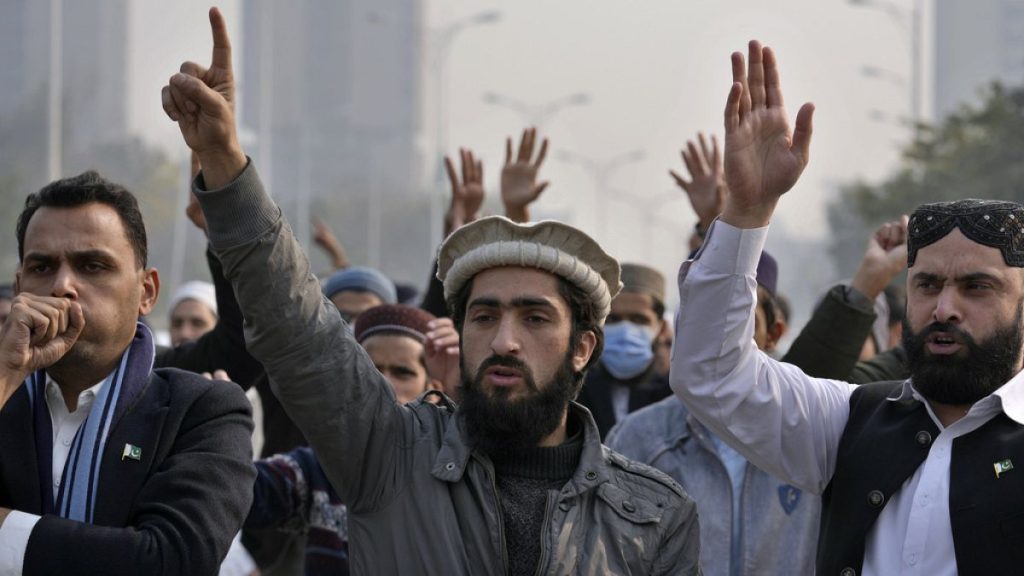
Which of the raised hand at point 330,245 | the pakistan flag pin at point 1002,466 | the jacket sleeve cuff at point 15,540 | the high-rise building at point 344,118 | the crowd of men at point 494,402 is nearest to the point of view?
the jacket sleeve cuff at point 15,540

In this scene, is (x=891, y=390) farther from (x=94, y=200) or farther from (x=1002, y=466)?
(x=94, y=200)

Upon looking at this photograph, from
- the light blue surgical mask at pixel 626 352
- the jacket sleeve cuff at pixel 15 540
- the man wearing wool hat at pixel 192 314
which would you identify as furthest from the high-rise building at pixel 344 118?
the jacket sleeve cuff at pixel 15 540

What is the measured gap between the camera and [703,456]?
16.8 feet

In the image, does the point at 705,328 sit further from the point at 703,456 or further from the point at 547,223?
the point at 703,456

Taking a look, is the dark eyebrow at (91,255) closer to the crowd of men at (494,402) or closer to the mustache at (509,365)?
the crowd of men at (494,402)

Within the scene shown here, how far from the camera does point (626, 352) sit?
6.84 m

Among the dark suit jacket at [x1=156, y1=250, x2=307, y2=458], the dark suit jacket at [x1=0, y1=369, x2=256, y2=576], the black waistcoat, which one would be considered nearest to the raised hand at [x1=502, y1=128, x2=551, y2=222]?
the dark suit jacket at [x1=156, y1=250, x2=307, y2=458]

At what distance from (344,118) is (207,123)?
55863 mm

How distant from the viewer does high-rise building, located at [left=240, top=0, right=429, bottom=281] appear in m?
48.7

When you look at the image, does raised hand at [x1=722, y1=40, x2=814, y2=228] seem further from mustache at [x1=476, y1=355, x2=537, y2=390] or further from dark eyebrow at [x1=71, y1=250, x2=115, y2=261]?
dark eyebrow at [x1=71, y1=250, x2=115, y2=261]

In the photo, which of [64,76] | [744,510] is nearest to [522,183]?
[744,510]

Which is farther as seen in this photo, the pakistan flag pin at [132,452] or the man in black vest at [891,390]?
the man in black vest at [891,390]

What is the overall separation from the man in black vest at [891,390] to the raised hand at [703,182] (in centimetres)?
277

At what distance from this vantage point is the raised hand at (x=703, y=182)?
273 inches
